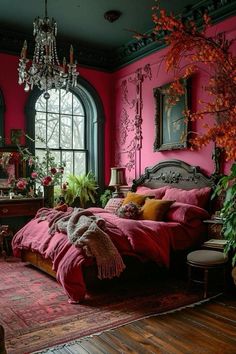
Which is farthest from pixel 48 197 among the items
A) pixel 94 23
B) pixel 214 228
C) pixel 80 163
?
pixel 94 23

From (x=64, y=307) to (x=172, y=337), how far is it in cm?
110

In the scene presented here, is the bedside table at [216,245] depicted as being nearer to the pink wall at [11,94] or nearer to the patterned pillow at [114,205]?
the patterned pillow at [114,205]

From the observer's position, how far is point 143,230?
3812mm

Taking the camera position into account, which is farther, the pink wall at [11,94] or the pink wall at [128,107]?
the pink wall at [11,94]

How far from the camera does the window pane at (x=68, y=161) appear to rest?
655cm

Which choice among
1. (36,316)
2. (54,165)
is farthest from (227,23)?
(36,316)

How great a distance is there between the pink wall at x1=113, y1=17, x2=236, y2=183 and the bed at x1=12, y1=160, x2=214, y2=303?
0.24 m

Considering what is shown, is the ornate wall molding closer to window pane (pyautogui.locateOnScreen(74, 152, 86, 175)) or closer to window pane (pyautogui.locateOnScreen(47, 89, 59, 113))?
window pane (pyautogui.locateOnScreen(74, 152, 86, 175))

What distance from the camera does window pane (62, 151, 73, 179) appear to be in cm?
655

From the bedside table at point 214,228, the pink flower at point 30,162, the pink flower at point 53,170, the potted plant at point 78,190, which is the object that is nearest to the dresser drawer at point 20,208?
the pink flower at point 53,170

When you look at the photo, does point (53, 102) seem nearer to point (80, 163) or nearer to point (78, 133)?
point (78, 133)

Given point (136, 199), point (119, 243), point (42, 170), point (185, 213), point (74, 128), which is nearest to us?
point (119, 243)

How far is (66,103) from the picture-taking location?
6.60 m

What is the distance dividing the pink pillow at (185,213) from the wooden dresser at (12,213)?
2200 mm
